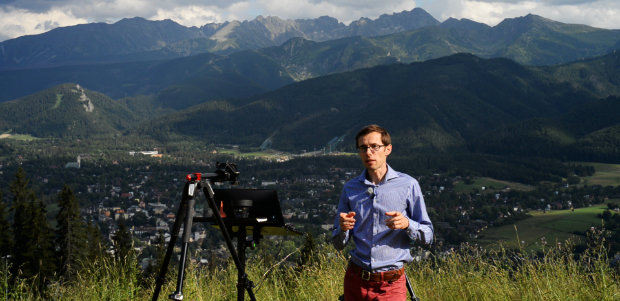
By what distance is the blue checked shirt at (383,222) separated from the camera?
152 inches

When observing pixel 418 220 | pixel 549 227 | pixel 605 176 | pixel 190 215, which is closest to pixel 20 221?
pixel 190 215

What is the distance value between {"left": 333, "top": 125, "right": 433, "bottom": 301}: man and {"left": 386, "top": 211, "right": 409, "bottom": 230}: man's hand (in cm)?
14

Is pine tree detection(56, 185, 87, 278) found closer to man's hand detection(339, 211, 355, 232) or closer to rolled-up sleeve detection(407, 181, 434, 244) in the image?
man's hand detection(339, 211, 355, 232)

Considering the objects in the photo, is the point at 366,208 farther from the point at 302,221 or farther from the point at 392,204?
the point at 302,221

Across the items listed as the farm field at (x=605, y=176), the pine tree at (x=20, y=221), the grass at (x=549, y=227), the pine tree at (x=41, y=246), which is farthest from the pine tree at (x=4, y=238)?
the farm field at (x=605, y=176)

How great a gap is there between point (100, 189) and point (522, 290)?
358ft

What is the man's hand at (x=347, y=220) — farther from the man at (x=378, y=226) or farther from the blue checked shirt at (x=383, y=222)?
the blue checked shirt at (x=383, y=222)

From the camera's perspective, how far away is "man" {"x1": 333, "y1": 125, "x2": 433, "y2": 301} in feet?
12.5

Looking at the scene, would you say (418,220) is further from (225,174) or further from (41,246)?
(41,246)

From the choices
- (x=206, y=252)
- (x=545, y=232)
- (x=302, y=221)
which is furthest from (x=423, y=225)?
(x=302, y=221)

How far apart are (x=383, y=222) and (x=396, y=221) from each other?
0.32 metres

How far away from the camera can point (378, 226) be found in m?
3.90

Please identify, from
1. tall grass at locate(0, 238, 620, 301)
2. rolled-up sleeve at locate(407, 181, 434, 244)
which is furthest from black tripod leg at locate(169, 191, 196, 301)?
rolled-up sleeve at locate(407, 181, 434, 244)

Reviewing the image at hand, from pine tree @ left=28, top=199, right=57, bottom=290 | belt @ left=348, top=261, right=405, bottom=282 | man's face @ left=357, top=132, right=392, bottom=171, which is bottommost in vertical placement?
pine tree @ left=28, top=199, right=57, bottom=290
